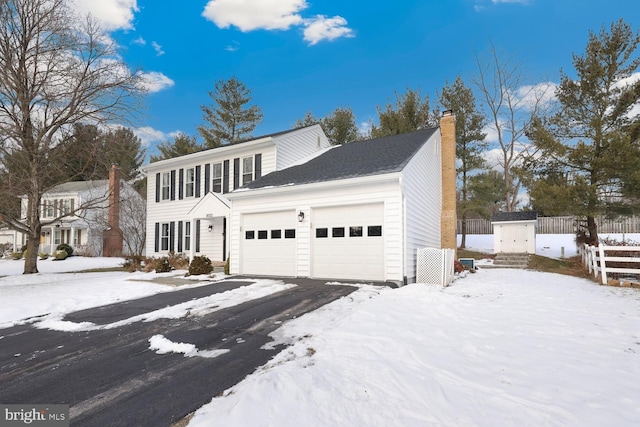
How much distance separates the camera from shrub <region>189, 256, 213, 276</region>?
12016 mm

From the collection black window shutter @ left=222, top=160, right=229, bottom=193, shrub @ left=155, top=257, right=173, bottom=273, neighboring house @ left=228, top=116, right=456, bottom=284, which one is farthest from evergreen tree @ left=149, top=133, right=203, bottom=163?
neighboring house @ left=228, top=116, right=456, bottom=284

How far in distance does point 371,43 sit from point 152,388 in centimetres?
2778

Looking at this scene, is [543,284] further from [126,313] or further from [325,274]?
[126,313]

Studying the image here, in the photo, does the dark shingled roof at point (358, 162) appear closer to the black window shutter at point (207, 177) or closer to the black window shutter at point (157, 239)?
the black window shutter at point (207, 177)

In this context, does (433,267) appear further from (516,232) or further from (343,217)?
(516,232)

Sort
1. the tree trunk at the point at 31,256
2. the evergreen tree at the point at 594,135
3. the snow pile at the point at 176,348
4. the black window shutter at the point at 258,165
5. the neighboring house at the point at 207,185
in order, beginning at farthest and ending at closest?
the black window shutter at the point at 258,165
the neighboring house at the point at 207,185
the evergreen tree at the point at 594,135
the tree trunk at the point at 31,256
the snow pile at the point at 176,348

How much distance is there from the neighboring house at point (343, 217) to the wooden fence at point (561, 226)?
17381 mm

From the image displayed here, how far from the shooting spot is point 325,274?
1045cm

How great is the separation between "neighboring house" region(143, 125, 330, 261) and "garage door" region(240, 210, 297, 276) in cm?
300

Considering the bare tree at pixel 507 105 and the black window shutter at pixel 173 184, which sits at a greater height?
the bare tree at pixel 507 105

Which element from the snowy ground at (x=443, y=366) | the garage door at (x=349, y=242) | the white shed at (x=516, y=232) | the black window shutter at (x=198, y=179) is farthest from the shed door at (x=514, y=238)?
the black window shutter at (x=198, y=179)

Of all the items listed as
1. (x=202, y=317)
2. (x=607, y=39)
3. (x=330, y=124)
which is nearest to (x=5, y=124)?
(x=202, y=317)

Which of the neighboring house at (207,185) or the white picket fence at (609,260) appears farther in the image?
the neighboring house at (207,185)

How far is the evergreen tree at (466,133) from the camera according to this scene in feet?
80.8
